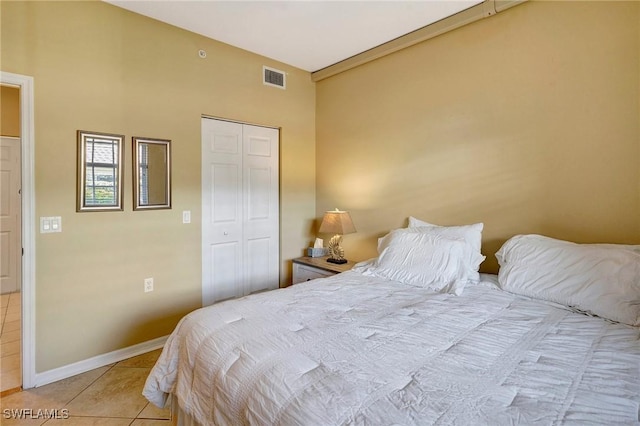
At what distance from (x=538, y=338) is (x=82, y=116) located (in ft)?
10.3

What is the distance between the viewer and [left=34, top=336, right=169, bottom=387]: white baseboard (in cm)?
230

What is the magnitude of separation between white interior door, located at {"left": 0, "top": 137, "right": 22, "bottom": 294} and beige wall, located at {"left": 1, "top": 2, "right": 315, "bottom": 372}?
272 centimetres

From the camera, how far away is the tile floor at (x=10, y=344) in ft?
7.52

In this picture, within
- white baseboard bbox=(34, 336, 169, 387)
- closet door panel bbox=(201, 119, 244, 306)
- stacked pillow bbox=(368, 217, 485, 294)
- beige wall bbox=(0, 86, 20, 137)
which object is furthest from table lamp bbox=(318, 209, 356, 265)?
beige wall bbox=(0, 86, 20, 137)

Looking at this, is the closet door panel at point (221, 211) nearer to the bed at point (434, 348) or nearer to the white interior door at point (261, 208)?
the white interior door at point (261, 208)

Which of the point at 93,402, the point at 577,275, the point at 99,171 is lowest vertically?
the point at 93,402

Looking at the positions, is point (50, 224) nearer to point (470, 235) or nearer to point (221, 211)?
point (221, 211)

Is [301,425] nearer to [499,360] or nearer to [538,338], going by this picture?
[499,360]

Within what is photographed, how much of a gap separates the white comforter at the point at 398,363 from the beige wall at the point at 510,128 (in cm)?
80

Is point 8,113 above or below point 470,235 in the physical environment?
above

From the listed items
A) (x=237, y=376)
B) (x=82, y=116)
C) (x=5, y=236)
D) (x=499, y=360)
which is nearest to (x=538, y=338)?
(x=499, y=360)

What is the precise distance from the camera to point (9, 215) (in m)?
4.21

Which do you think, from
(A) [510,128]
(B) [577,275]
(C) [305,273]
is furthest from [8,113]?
(B) [577,275]

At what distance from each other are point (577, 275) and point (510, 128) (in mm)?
1151
